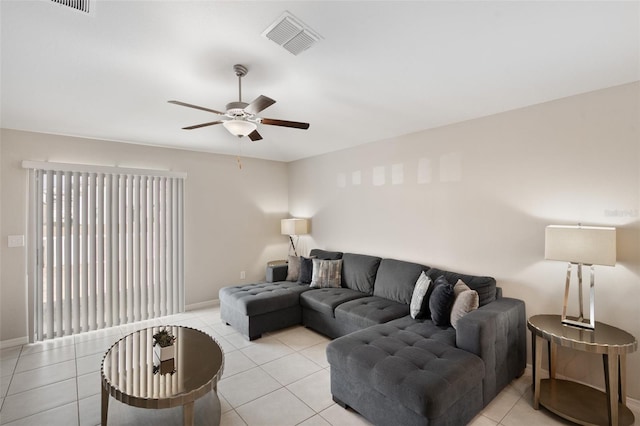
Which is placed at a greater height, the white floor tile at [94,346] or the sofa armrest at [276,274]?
the sofa armrest at [276,274]

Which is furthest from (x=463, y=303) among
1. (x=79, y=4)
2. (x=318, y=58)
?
(x=79, y=4)

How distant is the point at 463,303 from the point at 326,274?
1.97 meters

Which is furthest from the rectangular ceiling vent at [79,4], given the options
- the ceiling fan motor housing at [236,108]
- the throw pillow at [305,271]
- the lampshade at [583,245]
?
the throw pillow at [305,271]

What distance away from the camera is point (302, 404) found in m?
2.37

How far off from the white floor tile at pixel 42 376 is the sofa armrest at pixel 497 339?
3.60 m

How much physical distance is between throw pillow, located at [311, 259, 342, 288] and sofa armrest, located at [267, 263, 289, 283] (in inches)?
23.0

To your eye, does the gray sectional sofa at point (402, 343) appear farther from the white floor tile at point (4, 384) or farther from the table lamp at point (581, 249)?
the white floor tile at point (4, 384)

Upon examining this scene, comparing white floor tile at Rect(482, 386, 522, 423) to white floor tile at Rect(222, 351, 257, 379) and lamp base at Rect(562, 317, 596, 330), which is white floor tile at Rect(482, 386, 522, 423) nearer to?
lamp base at Rect(562, 317, 596, 330)

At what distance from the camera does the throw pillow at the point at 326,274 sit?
13.7 ft

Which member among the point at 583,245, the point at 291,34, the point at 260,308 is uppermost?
the point at 291,34

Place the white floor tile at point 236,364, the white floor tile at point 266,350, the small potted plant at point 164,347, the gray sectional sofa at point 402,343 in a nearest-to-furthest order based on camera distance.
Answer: the gray sectional sofa at point 402,343, the small potted plant at point 164,347, the white floor tile at point 236,364, the white floor tile at point 266,350

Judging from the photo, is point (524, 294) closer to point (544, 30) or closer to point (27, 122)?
point (544, 30)

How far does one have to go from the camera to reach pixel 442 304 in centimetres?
272

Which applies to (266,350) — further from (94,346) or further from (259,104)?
(259,104)
